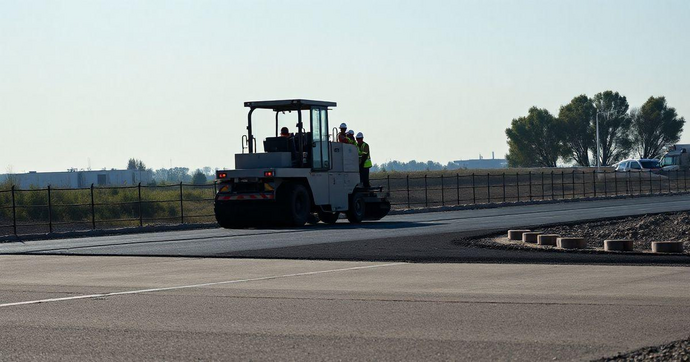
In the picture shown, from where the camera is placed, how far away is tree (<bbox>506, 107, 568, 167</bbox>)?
12775cm

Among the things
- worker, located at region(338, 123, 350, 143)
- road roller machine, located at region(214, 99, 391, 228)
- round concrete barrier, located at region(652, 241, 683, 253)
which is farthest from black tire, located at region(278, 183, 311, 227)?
round concrete barrier, located at region(652, 241, 683, 253)

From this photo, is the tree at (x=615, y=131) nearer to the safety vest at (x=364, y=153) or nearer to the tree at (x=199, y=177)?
the tree at (x=199, y=177)

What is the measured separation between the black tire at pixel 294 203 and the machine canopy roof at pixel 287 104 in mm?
2228

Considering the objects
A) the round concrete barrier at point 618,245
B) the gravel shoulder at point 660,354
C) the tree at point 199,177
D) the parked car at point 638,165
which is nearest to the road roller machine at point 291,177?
the round concrete barrier at point 618,245

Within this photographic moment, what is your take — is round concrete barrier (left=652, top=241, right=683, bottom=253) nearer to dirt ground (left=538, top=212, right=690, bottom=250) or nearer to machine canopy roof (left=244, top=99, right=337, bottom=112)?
dirt ground (left=538, top=212, right=690, bottom=250)

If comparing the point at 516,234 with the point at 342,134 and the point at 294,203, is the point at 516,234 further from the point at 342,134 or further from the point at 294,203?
the point at 342,134

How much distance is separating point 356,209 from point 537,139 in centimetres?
9868

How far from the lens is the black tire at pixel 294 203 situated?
29438mm

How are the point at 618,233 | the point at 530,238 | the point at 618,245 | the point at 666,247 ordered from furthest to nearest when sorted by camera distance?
the point at 618,233 < the point at 530,238 < the point at 618,245 < the point at 666,247

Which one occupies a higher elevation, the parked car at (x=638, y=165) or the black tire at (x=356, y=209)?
the parked car at (x=638, y=165)

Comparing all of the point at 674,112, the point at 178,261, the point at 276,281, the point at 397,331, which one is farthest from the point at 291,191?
the point at 674,112

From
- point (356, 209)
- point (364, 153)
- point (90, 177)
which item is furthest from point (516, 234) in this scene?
point (90, 177)

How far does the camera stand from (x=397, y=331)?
9766 millimetres

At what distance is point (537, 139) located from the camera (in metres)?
128
